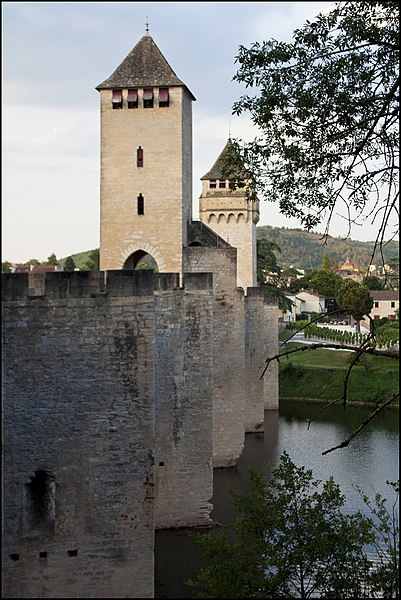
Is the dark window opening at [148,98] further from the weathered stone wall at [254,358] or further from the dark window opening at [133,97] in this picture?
the weathered stone wall at [254,358]

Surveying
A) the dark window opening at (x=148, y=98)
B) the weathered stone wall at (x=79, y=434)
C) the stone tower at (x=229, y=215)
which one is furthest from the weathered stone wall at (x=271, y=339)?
the weathered stone wall at (x=79, y=434)

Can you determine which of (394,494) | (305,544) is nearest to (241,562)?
(305,544)

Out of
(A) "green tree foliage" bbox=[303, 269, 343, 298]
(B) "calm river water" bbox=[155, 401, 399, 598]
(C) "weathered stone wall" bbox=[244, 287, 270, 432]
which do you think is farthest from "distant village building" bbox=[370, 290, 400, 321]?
(C) "weathered stone wall" bbox=[244, 287, 270, 432]

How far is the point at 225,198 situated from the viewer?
94.9 ft

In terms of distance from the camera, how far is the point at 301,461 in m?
21.3

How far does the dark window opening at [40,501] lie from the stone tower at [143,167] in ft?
25.4

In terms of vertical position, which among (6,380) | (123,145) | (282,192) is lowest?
(6,380)

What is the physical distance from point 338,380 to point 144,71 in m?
21.1

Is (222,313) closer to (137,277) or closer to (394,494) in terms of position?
(394,494)

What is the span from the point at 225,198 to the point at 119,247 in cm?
1229

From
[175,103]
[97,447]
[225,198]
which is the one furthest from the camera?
[225,198]

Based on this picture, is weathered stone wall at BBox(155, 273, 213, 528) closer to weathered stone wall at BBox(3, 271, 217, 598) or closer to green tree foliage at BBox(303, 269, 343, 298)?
weathered stone wall at BBox(3, 271, 217, 598)

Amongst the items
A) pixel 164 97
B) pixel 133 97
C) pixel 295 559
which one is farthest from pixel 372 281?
pixel 133 97

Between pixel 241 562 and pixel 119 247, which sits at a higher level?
pixel 119 247
